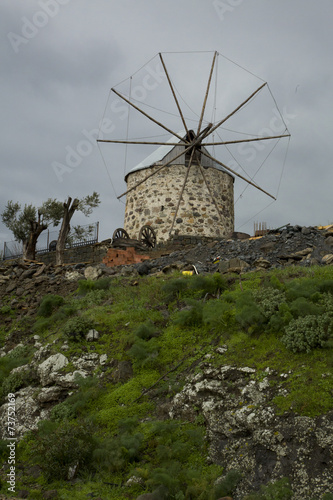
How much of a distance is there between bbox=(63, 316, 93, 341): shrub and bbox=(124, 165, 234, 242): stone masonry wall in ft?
45.4

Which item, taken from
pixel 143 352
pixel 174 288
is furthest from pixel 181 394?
pixel 174 288

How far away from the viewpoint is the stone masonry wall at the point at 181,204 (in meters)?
24.6

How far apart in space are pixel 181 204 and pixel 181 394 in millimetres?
17495

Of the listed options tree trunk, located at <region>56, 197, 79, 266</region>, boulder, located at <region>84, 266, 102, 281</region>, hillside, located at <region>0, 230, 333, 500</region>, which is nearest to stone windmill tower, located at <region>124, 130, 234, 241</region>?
tree trunk, located at <region>56, 197, 79, 266</region>

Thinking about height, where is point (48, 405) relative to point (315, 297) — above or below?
below

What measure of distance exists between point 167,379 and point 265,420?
2.10 m

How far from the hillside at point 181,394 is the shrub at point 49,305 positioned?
0.57m

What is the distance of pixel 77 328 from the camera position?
33.4 ft

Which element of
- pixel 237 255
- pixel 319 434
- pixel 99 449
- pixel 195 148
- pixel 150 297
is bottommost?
pixel 99 449

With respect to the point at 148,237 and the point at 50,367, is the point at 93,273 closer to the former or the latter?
the point at 50,367

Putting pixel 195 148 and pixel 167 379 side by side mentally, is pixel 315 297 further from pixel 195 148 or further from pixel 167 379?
pixel 195 148

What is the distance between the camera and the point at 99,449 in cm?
706

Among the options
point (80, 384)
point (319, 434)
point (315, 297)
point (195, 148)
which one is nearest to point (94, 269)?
point (80, 384)

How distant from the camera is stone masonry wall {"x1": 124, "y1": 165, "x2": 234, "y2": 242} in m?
24.6
